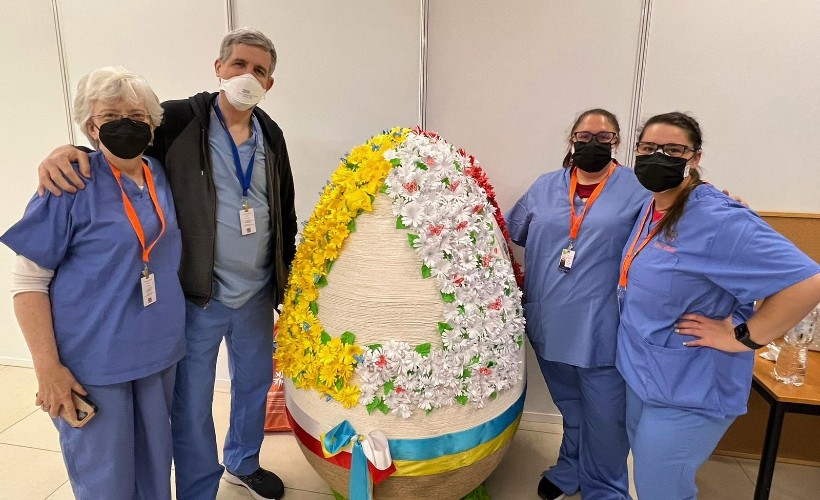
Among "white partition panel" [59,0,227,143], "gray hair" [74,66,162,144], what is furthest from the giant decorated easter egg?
"white partition panel" [59,0,227,143]

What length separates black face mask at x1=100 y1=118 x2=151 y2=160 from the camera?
4.68 ft

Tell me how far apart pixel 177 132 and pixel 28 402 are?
93.9 inches

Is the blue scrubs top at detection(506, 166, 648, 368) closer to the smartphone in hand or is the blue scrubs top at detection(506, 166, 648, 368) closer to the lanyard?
the lanyard

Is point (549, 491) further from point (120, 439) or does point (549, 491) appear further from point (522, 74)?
point (522, 74)

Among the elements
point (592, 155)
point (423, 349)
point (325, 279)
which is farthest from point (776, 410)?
point (325, 279)

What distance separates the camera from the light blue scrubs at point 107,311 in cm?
139

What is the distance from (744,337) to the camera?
1.47 metres

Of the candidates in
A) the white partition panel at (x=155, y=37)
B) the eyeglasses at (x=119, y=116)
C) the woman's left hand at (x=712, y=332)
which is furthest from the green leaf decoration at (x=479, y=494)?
the white partition panel at (x=155, y=37)

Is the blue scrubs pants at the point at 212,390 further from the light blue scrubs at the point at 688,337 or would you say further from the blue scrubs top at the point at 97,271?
the light blue scrubs at the point at 688,337

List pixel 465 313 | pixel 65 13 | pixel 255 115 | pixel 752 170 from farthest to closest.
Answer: pixel 65 13
pixel 752 170
pixel 255 115
pixel 465 313

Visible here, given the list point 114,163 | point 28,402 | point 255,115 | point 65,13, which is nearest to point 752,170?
point 255,115

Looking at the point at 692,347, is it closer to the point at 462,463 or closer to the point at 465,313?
the point at 465,313

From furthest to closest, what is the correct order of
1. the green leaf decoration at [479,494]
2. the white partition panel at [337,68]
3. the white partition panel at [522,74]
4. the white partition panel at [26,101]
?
the white partition panel at [26,101]
the white partition panel at [337,68]
the white partition panel at [522,74]
the green leaf decoration at [479,494]

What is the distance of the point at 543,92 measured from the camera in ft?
8.24
